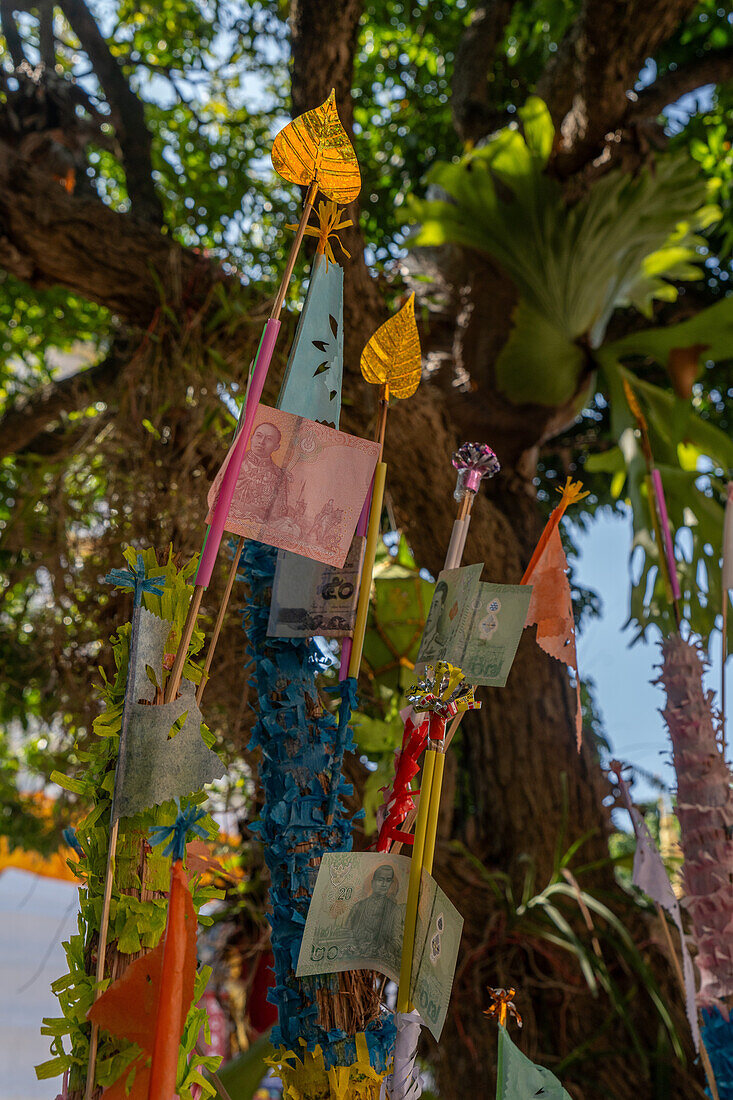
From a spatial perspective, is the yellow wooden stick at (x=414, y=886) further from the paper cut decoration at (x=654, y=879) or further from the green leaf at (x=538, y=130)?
the green leaf at (x=538, y=130)

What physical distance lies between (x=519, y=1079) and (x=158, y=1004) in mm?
158

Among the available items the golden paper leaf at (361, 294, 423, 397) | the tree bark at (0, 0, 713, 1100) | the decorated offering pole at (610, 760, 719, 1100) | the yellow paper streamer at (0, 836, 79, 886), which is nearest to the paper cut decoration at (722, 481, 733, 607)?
the decorated offering pole at (610, 760, 719, 1100)

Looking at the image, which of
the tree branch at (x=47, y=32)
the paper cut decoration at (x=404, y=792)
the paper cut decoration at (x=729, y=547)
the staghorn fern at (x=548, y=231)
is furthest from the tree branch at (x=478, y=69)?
the paper cut decoration at (x=404, y=792)

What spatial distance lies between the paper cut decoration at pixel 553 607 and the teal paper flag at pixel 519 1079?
0.60 ft

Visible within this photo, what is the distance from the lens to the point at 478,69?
1883 mm

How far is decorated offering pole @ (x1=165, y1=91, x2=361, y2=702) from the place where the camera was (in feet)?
1.30

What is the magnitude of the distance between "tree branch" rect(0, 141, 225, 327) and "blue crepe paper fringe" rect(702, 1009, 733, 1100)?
3.46 feet

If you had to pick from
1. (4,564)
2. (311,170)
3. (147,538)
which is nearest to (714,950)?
(311,170)

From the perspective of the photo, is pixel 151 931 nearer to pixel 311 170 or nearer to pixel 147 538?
pixel 311 170

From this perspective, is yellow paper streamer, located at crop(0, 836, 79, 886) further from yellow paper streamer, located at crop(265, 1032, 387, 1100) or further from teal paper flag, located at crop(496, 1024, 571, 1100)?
teal paper flag, located at crop(496, 1024, 571, 1100)

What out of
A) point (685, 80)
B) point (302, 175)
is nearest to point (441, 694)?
point (302, 175)

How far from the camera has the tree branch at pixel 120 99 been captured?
1.55m

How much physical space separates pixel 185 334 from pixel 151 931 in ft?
3.03

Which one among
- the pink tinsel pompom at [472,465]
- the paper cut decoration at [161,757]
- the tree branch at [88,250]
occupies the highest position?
the tree branch at [88,250]
